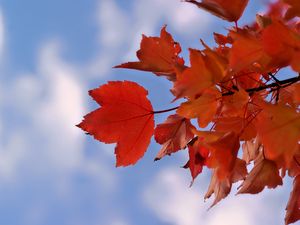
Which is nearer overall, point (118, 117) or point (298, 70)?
point (298, 70)

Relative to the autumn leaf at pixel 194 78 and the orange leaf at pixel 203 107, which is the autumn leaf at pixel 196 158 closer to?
the orange leaf at pixel 203 107

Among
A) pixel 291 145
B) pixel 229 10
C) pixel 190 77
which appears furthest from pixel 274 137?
pixel 229 10

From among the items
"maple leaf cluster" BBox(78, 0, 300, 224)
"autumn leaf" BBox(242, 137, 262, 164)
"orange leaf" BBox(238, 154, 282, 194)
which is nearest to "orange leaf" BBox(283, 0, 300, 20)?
"maple leaf cluster" BBox(78, 0, 300, 224)

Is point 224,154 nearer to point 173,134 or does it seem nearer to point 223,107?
point 223,107

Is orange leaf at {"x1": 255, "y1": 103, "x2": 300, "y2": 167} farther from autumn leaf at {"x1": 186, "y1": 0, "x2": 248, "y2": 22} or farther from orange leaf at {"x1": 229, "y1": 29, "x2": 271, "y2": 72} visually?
autumn leaf at {"x1": 186, "y1": 0, "x2": 248, "y2": 22}

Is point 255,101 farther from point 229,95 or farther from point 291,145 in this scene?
point 291,145

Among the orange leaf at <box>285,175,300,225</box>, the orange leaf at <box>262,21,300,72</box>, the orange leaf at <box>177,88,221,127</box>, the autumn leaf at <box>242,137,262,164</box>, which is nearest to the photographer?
the orange leaf at <box>262,21,300,72</box>
